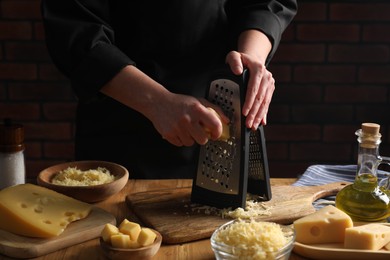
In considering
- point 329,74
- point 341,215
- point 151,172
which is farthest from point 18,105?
point 341,215

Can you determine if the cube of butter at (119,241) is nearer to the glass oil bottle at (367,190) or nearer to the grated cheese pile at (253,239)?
the grated cheese pile at (253,239)

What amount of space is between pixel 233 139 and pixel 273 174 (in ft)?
4.74

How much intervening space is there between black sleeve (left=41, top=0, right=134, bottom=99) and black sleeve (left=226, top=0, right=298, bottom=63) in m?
0.36

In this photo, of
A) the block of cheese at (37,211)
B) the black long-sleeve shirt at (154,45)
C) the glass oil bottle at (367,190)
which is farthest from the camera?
the black long-sleeve shirt at (154,45)

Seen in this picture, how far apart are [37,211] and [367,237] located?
65cm

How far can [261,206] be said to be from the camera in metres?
1.37

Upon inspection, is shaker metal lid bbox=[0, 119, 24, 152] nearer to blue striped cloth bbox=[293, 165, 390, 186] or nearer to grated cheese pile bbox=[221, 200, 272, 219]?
grated cheese pile bbox=[221, 200, 272, 219]

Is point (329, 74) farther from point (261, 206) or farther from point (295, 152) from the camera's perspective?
point (261, 206)

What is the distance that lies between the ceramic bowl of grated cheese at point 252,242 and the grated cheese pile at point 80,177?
39cm

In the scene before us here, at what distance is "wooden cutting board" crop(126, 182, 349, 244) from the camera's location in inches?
48.6

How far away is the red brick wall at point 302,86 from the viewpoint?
2.60m

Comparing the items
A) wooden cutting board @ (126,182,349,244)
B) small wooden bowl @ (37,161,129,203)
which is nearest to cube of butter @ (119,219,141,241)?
wooden cutting board @ (126,182,349,244)

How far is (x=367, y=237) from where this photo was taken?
1126mm

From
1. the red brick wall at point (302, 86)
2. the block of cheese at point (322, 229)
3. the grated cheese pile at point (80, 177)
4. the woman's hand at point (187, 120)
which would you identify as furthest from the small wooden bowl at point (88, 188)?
the red brick wall at point (302, 86)
